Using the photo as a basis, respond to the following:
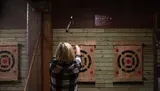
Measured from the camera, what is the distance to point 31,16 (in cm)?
508

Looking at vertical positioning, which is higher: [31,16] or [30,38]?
[31,16]

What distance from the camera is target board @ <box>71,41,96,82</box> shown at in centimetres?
559

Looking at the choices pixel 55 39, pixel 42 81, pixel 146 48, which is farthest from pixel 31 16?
pixel 146 48

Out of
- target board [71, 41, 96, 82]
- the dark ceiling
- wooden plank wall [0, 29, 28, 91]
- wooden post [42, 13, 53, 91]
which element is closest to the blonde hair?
wooden post [42, 13, 53, 91]

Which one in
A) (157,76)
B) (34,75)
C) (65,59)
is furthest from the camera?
(157,76)

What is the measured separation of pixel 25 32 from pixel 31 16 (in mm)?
687

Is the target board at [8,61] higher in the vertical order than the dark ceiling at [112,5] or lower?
lower

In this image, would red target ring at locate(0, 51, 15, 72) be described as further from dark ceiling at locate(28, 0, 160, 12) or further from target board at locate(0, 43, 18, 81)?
dark ceiling at locate(28, 0, 160, 12)

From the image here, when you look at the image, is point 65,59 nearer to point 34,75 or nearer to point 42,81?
point 34,75

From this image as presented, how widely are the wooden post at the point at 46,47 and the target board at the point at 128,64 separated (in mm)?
1331

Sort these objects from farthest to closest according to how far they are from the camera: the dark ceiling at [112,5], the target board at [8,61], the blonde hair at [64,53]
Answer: the target board at [8,61] < the dark ceiling at [112,5] < the blonde hair at [64,53]

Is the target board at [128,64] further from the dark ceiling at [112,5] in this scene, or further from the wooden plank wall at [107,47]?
the dark ceiling at [112,5]

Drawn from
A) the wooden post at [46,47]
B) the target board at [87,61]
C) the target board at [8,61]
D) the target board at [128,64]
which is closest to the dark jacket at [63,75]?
the wooden post at [46,47]

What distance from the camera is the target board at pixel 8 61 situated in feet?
18.7
